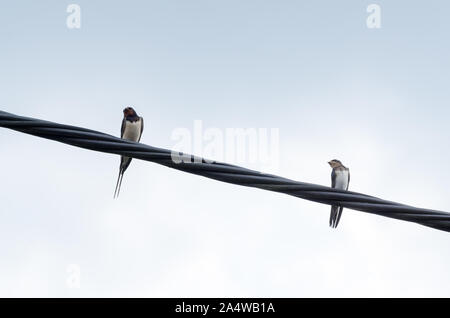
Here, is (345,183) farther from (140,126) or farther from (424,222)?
(424,222)

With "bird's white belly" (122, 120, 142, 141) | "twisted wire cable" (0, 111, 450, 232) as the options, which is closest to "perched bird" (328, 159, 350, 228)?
"bird's white belly" (122, 120, 142, 141)

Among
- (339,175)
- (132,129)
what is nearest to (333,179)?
(339,175)

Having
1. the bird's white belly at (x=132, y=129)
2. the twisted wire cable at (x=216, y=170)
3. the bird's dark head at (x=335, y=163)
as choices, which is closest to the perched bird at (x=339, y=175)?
the bird's dark head at (x=335, y=163)

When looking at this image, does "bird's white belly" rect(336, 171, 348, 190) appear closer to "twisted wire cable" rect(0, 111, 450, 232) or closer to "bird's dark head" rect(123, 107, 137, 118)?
"bird's dark head" rect(123, 107, 137, 118)

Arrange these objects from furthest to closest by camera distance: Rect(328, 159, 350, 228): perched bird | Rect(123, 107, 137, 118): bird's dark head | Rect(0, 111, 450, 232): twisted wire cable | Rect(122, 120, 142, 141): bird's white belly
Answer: Rect(328, 159, 350, 228): perched bird → Rect(123, 107, 137, 118): bird's dark head → Rect(122, 120, 142, 141): bird's white belly → Rect(0, 111, 450, 232): twisted wire cable

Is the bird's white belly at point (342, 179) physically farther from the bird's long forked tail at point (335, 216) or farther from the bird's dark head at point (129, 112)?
the bird's dark head at point (129, 112)

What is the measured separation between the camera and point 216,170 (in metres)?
2.18

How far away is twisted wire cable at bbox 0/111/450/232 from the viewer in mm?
2156

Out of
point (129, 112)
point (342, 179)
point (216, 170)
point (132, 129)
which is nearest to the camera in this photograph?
point (216, 170)

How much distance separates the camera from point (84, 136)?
2166 mm

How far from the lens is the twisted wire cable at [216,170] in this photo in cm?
216

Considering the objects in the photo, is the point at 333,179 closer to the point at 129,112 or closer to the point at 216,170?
the point at 129,112

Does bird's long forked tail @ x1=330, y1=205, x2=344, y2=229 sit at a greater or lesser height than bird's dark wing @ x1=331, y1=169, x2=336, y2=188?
lesser

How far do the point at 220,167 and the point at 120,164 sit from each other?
5.49m
